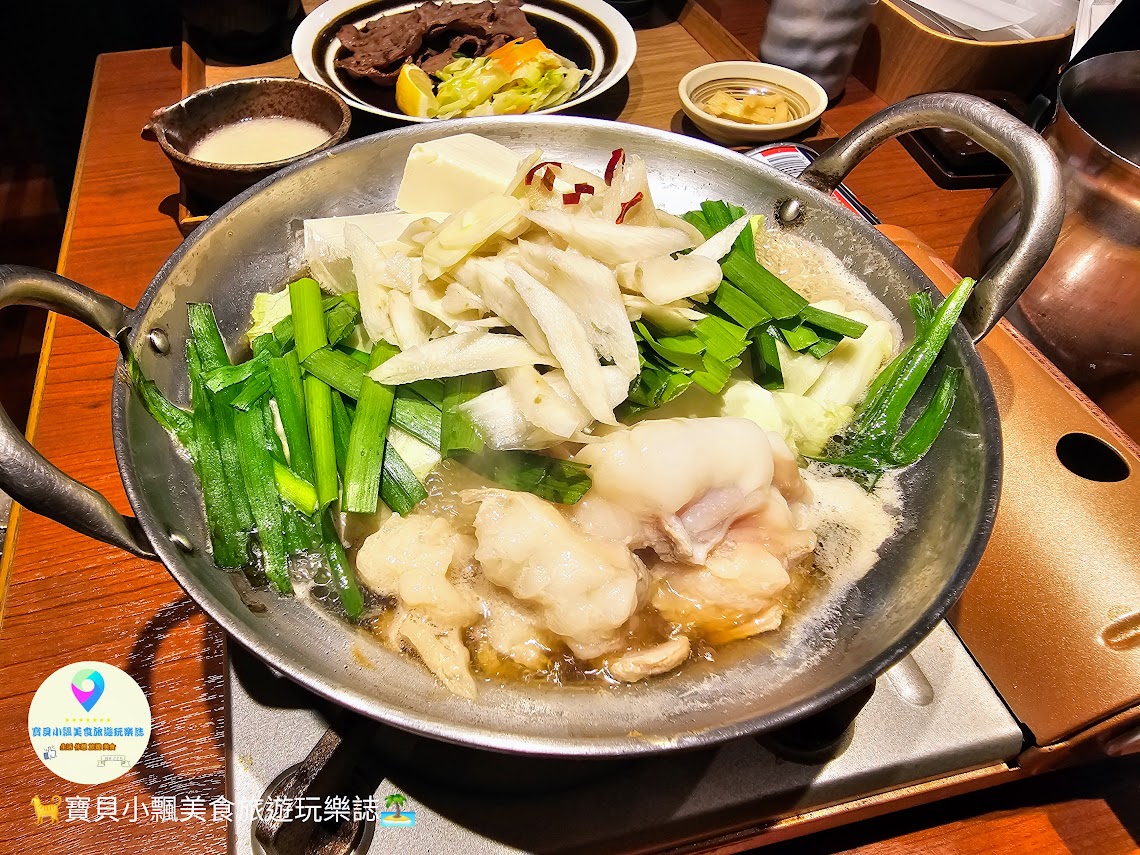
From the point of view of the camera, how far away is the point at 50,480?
106 centimetres

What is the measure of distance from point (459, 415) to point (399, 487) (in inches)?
7.5

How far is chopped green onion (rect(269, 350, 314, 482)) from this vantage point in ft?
4.54

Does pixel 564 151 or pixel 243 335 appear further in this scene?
pixel 564 151

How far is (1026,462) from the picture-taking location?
1699mm

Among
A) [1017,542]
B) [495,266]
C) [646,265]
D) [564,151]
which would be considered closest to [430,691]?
[495,266]

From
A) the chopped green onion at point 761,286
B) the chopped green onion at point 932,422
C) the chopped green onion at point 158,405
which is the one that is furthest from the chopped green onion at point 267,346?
the chopped green onion at point 932,422

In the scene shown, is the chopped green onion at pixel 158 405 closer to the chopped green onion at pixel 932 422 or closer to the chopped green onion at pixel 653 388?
the chopped green onion at pixel 653 388

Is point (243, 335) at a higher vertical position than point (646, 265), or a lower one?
lower

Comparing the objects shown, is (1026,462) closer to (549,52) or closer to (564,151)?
(564,151)

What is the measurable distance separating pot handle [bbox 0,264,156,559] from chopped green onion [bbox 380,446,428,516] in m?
0.42

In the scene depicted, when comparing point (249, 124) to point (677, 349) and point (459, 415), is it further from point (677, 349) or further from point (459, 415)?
point (677, 349)

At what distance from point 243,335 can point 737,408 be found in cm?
118

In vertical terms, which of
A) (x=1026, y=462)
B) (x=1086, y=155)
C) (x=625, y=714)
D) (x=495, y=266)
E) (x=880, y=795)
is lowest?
(x=880, y=795)

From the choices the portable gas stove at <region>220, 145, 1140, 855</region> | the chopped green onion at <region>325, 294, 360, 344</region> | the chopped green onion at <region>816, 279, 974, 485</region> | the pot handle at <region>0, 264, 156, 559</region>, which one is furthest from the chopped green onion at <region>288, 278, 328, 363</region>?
the chopped green onion at <region>816, 279, 974, 485</region>
